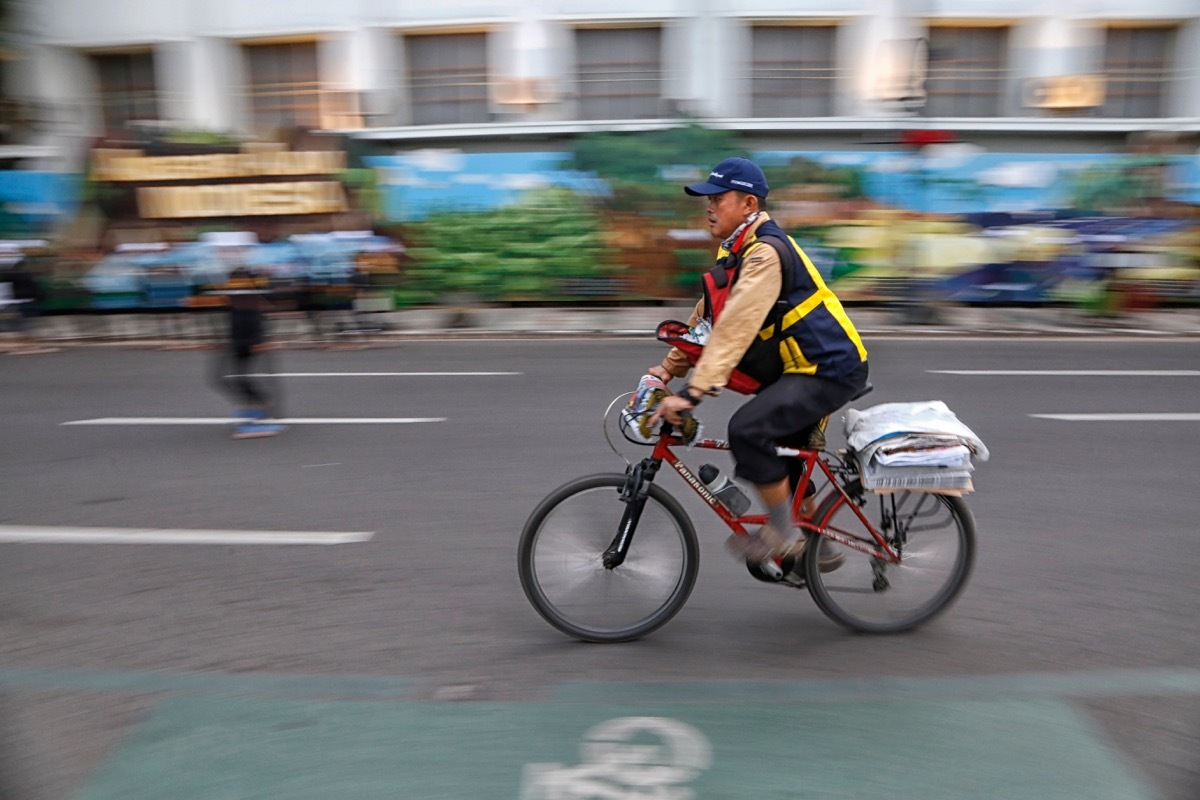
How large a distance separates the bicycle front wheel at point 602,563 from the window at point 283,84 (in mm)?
17338

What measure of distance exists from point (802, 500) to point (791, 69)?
16641 mm

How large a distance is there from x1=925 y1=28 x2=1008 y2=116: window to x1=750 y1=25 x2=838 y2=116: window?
1.93 meters

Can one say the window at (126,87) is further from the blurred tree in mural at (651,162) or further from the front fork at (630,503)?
the front fork at (630,503)

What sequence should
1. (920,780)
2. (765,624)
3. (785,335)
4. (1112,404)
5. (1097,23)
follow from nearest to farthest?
1. (920,780)
2. (785,335)
3. (765,624)
4. (1112,404)
5. (1097,23)

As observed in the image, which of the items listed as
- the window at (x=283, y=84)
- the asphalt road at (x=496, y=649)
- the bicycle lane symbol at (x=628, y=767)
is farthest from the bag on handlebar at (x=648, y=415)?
the window at (x=283, y=84)

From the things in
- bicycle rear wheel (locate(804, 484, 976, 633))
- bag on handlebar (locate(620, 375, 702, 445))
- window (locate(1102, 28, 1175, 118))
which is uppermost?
window (locate(1102, 28, 1175, 118))

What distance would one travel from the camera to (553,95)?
19.2 meters

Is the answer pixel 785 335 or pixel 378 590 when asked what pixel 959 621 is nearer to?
pixel 785 335

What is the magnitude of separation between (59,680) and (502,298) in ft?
40.6

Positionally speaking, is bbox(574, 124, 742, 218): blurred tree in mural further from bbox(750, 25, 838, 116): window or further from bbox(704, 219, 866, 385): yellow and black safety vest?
bbox(704, 219, 866, 385): yellow and black safety vest

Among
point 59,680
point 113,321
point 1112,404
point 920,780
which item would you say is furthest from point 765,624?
point 113,321

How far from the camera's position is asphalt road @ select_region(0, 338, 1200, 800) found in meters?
3.23

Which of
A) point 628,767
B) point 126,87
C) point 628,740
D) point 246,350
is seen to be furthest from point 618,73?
point 628,767

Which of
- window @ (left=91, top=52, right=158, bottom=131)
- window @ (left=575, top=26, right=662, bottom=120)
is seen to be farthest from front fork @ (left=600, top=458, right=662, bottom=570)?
window @ (left=91, top=52, right=158, bottom=131)
